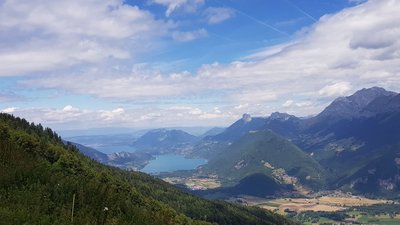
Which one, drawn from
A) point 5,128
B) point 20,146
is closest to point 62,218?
point 20,146

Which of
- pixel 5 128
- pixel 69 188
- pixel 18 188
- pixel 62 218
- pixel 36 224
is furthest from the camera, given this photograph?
pixel 5 128

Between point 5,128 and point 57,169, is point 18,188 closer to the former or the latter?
point 57,169

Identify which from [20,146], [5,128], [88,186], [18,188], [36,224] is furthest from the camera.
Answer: [5,128]

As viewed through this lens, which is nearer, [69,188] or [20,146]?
[69,188]

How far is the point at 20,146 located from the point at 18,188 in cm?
5510

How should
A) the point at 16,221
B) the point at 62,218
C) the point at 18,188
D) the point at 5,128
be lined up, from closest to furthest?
the point at 16,221 < the point at 62,218 < the point at 18,188 < the point at 5,128

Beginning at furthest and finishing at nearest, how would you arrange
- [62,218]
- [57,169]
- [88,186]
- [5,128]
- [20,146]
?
[5,128]
[20,146]
[57,169]
[88,186]
[62,218]

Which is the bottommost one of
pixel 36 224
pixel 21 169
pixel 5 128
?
pixel 36 224

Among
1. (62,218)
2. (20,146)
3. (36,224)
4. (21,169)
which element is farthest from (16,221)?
(20,146)

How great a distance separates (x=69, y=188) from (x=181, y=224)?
6330cm

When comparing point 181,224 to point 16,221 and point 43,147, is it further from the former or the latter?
point 16,221

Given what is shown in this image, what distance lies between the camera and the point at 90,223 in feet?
377

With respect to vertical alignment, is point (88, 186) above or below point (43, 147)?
below

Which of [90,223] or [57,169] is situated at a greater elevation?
[57,169]
